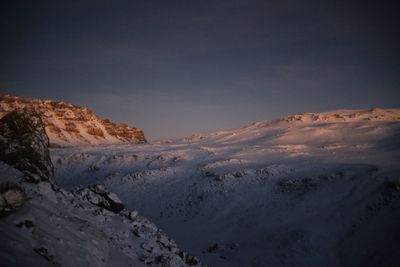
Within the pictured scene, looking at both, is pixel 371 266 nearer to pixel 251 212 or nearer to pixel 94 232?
pixel 251 212

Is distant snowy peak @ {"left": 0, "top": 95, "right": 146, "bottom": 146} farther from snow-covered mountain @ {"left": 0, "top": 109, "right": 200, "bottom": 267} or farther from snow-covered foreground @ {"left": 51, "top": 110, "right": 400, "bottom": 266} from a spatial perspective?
snow-covered mountain @ {"left": 0, "top": 109, "right": 200, "bottom": 267}

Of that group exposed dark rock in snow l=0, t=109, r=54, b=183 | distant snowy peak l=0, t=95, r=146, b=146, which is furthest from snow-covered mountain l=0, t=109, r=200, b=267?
distant snowy peak l=0, t=95, r=146, b=146

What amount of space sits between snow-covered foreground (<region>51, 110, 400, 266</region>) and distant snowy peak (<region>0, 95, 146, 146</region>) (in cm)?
10875

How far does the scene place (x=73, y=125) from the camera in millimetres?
157875

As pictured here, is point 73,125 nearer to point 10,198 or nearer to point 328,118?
point 328,118

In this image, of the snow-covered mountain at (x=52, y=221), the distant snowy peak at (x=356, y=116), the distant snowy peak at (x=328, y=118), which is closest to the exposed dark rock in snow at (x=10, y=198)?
the snow-covered mountain at (x=52, y=221)

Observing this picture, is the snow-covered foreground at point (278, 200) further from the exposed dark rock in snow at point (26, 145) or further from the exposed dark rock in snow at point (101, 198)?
the exposed dark rock in snow at point (26, 145)

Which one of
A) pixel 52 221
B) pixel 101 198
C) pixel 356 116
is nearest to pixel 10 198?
pixel 52 221

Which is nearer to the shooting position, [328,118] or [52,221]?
[52,221]

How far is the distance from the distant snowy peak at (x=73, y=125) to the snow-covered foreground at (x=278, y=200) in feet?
357

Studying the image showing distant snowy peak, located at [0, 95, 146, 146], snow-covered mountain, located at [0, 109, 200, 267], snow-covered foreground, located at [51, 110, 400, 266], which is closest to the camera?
snow-covered mountain, located at [0, 109, 200, 267]

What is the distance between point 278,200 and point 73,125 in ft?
498

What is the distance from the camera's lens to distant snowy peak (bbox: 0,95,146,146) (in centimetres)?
14650

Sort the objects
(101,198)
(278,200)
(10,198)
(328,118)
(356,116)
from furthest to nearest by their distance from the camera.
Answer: (328,118) → (356,116) → (278,200) → (101,198) → (10,198)
